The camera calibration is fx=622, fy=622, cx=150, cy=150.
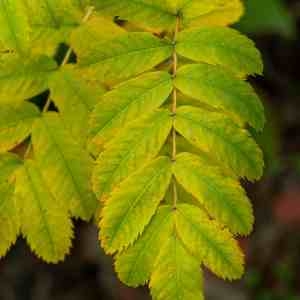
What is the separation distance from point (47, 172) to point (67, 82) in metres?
0.28

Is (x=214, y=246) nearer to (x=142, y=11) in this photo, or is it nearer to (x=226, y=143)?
(x=226, y=143)

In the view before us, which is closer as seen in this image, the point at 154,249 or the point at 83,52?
the point at 154,249

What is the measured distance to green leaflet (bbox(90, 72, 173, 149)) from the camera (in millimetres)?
1604

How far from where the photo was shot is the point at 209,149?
159 cm

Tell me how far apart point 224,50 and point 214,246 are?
0.53 m

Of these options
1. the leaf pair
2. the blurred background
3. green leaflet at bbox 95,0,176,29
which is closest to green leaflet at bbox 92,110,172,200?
the leaf pair

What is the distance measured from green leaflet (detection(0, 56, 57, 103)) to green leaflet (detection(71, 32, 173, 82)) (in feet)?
0.49

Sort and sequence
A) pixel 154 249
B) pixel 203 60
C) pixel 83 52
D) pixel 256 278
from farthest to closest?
pixel 256 278 → pixel 83 52 → pixel 203 60 → pixel 154 249

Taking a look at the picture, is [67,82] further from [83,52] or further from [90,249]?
[90,249]

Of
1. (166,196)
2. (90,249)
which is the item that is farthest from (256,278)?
(166,196)

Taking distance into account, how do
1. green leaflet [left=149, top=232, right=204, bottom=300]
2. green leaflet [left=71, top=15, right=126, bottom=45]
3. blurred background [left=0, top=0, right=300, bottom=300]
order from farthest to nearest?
blurred background [left=0, top=0, right=300, bottom=300] < green leaflet [left=71, top=15, right=126, bottom=45] < green leaflet [left=149, top=232, right=204, bottom=300]

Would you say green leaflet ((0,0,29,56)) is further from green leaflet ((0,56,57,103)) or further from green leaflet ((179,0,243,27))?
green leaflet ((179,0,243,27))

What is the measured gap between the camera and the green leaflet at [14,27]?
1.61 metres

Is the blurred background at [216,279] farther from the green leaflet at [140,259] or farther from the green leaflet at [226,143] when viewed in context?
the green leaflet at [140,259]
